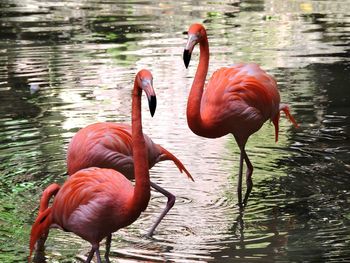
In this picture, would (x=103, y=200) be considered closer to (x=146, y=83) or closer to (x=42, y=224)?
(x=42, y=224)

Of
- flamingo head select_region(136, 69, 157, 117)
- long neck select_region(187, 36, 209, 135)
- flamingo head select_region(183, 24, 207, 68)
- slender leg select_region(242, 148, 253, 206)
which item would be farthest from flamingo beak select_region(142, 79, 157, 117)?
slender leg select_region(242, 148, 253, 206)

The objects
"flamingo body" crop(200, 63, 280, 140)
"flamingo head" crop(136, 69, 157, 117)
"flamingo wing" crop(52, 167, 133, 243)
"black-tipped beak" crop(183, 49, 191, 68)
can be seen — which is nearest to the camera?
"flamingo head" crop(136, 69, 157, 117)

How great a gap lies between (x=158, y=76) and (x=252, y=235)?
Result: 5120 mm

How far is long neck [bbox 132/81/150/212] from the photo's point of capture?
4664 millimetres

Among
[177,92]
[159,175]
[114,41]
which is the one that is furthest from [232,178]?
[114,41]

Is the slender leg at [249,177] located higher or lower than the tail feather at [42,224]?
lower

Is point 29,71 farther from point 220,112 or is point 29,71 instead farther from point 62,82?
point 220,112

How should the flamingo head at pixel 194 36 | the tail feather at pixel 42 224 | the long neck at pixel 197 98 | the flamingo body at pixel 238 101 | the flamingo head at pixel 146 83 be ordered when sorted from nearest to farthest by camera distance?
the flamingo head at pixel 146 83
the tail feather at pixel 42 224
the flamingo head at pixel 194 36
the long neck at pixel 197 98
the flamingo body at pixel 238 101

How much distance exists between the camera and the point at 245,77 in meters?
6.72

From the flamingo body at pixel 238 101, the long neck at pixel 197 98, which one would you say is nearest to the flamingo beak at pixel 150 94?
the long neck at pixel 197 98

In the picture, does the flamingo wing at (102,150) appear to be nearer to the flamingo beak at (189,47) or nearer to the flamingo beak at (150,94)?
the flamingo beak at (189,47)

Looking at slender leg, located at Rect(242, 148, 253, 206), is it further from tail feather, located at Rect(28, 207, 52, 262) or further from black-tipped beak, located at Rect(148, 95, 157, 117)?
black-tipped beak, located at Rect(148, 95, 157, 117)

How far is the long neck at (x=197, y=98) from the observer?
621 cm

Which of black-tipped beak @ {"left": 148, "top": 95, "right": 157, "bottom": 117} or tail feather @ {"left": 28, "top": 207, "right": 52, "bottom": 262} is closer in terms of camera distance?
black-tipped beak @ {"left": 148, "top": 95, "right": 157, "bottom": 117}
